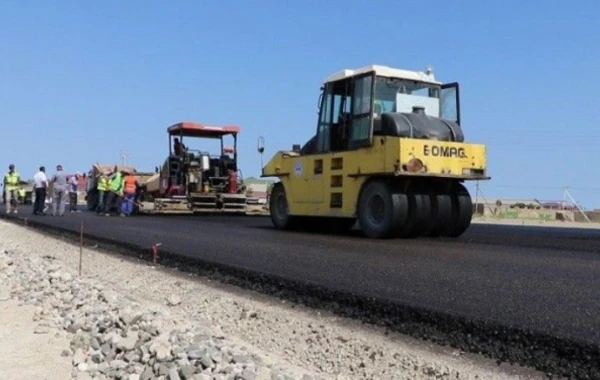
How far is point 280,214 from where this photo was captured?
12625mm

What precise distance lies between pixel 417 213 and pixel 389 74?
2357mm

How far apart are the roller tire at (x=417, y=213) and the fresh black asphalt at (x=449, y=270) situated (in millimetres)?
374

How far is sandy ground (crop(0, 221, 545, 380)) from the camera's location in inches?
147

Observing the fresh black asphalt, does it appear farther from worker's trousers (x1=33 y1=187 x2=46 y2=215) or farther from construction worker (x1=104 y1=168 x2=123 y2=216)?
construction worker (x1=104 y1=168 x2=123 y2=216)

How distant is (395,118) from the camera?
1000 cm

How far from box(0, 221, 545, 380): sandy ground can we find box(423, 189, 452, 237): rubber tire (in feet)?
14.4

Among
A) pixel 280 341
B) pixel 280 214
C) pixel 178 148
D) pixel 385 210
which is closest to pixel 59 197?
pixel 178 148

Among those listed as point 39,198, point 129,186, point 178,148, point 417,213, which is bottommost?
point 417,213

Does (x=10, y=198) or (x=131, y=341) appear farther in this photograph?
(x=10, y=198)

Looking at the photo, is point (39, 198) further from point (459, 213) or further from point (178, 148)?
point (459, 213)

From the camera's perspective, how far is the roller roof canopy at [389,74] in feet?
34.5

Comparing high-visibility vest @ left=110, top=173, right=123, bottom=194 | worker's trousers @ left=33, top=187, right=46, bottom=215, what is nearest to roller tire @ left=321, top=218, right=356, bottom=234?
high-visibility vest @ left=110, top=173, right=123, bottom=194

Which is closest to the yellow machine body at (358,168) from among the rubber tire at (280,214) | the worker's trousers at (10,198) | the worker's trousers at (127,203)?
the rubber tire at (280,214)

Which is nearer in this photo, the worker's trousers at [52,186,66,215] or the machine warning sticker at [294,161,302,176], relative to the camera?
the machine warning sticker at [294,161,302,176]
